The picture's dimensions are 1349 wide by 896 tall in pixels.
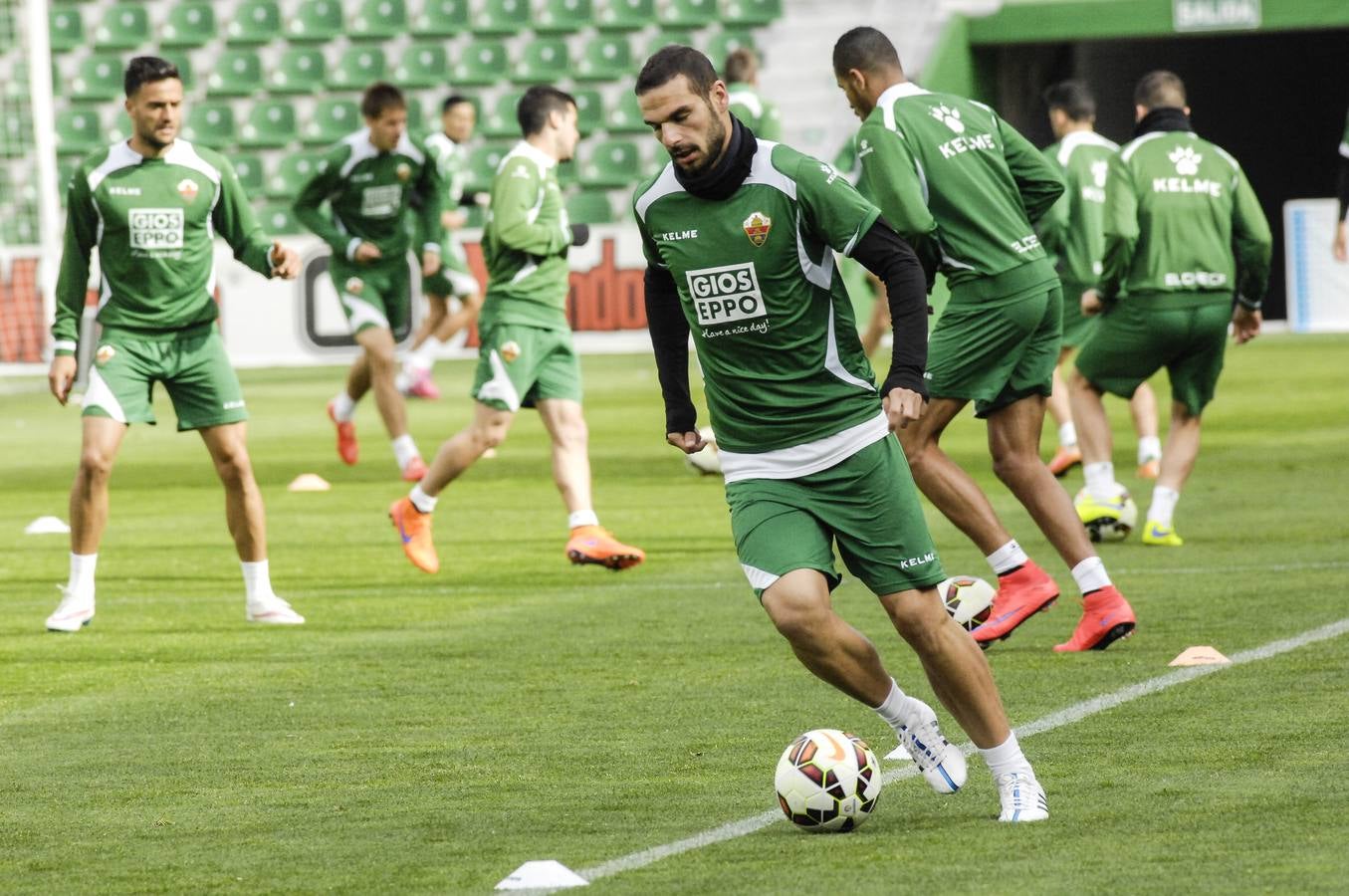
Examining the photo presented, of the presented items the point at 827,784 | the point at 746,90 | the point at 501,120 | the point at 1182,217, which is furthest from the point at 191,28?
the point at 827,784

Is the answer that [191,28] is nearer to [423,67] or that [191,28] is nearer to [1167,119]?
[423,67]

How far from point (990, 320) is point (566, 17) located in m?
22.7

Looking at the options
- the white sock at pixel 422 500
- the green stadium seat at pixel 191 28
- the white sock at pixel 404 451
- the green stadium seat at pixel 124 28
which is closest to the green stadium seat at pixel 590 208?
the green stadium seat at pixel 191 28

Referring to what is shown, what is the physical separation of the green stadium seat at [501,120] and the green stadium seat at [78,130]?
5.34 metres

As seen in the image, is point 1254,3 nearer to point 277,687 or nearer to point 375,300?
point 375,300

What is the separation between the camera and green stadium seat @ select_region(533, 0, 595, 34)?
98.4ft

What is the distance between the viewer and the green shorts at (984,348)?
26.8 ft

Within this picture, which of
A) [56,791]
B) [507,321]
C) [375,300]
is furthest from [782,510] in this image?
[375,300]

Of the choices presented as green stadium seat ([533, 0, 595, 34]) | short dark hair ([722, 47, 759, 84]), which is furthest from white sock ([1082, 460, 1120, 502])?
green stadium seat ([533, 0, 595, 34])

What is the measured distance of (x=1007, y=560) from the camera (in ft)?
26.9

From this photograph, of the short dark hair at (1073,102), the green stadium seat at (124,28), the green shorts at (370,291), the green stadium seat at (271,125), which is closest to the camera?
Result: the short dark hair at (1073,102)

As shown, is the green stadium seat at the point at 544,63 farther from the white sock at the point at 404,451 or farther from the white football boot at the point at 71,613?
the white football boot at the point at 71,613

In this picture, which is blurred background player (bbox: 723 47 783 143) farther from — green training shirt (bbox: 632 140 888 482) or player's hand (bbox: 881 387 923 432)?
player's hand (bbox: 881 387 923 432)

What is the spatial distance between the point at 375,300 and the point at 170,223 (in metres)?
6.00
